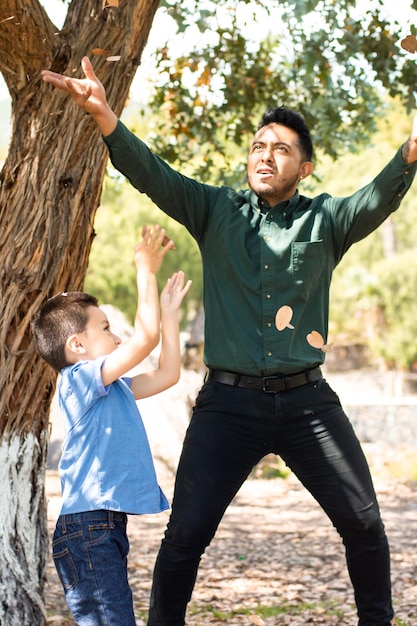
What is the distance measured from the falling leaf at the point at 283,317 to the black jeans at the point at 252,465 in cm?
23

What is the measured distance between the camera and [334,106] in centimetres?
Answer: 616

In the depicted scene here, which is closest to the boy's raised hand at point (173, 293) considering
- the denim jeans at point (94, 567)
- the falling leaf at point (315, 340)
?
the falling leaf at point (315, 340)

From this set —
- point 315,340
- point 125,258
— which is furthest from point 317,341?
point 125,258

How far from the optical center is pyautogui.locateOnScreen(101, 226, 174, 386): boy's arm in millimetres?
2668

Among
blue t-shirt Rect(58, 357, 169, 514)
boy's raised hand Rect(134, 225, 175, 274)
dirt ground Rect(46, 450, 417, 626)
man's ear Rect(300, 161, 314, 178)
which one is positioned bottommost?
dirt ground Rect(46, 450, 417, 626)

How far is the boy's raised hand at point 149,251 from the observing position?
2.77 m

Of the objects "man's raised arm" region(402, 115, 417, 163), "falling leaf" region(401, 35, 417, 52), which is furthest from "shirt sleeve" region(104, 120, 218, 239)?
"falling leaf" region(401, 35, 417, 52)

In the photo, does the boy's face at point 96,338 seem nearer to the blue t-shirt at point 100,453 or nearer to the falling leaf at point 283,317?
the blue t-shirt at point 100,453

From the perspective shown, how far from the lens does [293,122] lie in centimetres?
327

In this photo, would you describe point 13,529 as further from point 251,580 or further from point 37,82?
point 251,580

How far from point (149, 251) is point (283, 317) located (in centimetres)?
55

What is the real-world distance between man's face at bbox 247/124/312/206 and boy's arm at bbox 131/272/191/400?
1.82ft

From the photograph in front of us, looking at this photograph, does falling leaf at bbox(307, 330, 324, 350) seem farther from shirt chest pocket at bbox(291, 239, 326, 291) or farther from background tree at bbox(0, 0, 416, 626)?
background tree at bbox(0, 0, 416, 626)

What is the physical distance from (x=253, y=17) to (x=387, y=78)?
97cm
